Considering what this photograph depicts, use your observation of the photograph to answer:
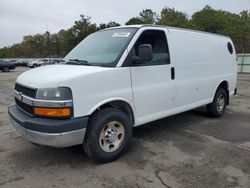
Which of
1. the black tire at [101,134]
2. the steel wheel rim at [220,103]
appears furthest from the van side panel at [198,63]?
the black tire at [101,134]

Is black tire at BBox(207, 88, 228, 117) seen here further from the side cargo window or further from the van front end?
the van front end

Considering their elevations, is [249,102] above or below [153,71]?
below

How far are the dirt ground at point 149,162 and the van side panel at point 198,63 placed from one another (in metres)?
0.86

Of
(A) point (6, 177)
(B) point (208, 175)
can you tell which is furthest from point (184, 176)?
(A) point (6, 177)

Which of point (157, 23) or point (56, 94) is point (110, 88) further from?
point (157, 23)

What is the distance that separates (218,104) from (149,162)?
350 cm

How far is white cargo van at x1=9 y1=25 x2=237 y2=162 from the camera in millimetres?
3570

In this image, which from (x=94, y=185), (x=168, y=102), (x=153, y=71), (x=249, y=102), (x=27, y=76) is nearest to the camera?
(x=94, y=185)

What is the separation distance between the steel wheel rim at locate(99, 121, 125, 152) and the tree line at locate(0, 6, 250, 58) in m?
32.9

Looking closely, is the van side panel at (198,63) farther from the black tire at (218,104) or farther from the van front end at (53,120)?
the van front end at (53,120)

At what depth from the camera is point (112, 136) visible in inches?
162

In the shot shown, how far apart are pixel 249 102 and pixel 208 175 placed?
6.39 meters

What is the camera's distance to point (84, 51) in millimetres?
4922

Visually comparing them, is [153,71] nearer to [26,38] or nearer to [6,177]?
[6,177]
